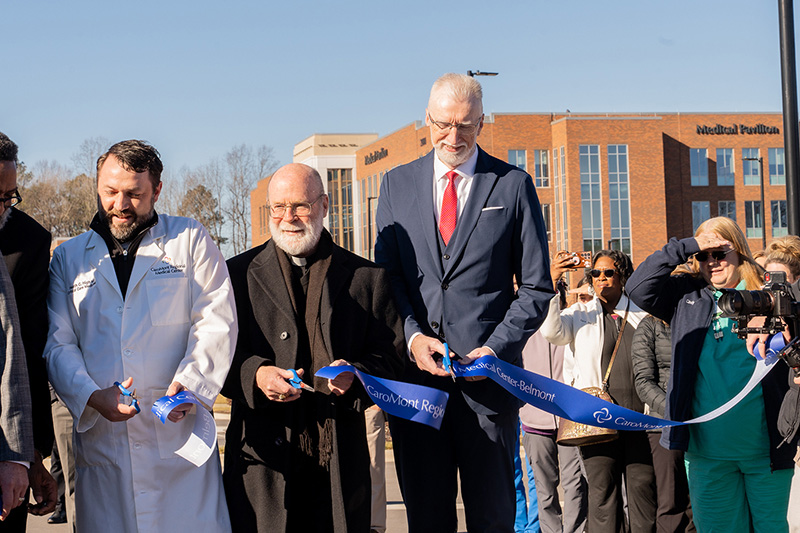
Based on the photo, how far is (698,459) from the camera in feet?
18.9

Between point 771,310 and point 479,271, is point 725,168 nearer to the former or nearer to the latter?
point 771,310

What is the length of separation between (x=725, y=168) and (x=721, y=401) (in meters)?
73.1

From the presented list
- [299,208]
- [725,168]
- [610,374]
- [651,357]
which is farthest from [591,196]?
[299,208]

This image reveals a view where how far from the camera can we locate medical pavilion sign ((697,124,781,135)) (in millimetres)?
73812

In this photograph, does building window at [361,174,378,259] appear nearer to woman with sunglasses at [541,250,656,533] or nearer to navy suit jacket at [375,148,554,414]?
woman with sunglasses at [541,250,656,533]

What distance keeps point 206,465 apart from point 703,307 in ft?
10.2

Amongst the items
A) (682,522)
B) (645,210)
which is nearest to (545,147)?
(645,210)

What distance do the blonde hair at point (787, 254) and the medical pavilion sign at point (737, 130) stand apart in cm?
7065

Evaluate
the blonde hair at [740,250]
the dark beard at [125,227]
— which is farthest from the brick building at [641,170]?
the dark beard at [125,227]

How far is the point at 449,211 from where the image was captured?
491 cm

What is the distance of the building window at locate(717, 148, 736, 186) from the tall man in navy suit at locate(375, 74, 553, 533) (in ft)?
241

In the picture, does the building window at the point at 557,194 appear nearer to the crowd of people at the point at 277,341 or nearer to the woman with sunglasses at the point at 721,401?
the woman with sunglasses at the point at 721,401

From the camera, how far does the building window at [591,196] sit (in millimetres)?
69688

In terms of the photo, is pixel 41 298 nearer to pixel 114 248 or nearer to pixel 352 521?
pixel 114 248
